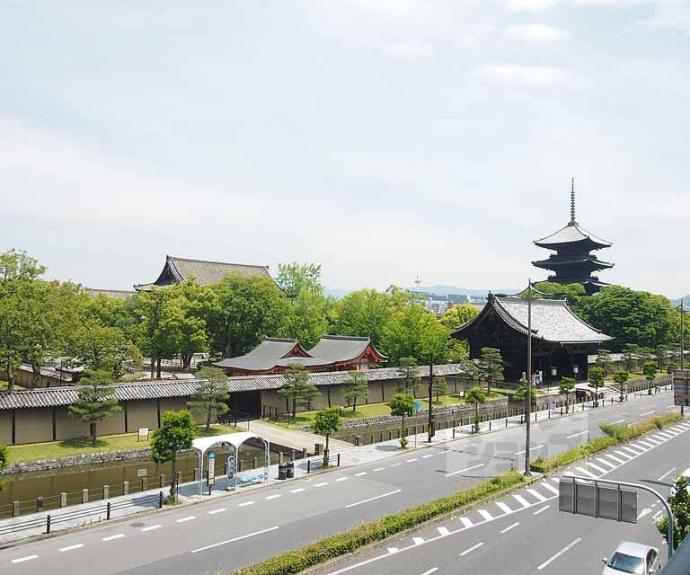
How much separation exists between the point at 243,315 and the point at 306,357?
10.4 metres

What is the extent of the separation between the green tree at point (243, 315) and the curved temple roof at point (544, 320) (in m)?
23.8

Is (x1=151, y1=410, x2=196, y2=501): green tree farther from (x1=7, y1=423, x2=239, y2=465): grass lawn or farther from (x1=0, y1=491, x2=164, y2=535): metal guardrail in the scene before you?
(x1=7, y1=423, x2=239, y2=465): grass lawn

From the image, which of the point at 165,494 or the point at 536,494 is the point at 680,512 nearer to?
the point at 536,494

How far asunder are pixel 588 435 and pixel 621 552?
27.1 meters

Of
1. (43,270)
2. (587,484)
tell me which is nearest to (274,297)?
(43,270)

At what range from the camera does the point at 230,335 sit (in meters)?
69.6

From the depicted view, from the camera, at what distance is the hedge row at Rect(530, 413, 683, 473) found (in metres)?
34.0

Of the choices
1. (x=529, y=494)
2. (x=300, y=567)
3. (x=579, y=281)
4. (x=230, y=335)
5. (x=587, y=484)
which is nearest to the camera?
(x=587, y=484)

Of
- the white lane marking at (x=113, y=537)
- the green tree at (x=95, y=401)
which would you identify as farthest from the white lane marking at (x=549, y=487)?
the green tree at (x=95, y=401)

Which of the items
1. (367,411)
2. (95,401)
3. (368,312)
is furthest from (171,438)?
(368,312)

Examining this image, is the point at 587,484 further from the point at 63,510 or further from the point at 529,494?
the point at 63,510

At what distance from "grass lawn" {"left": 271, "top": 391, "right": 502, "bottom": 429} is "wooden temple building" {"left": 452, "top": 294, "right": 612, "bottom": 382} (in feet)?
27.5

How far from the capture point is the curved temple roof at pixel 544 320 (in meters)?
70.4

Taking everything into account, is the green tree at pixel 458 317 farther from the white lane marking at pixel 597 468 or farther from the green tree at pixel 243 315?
the white lane marking at pixel 597 468
